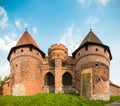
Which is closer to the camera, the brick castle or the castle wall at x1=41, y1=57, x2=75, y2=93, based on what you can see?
the brick castle

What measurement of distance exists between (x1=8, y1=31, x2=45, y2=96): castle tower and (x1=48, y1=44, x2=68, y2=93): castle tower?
58.9 inches

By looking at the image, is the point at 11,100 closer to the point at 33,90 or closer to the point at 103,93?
the point at 33,90

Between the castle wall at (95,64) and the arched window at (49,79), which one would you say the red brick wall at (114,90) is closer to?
the castle wall at (95,64)

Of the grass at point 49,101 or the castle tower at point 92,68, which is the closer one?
the grass at point 49,101

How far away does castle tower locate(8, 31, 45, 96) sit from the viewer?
1359 inches

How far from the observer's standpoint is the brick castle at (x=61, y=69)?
34281 millimetres

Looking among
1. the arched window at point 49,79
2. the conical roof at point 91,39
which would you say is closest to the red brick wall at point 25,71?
the arched window at point 49,79

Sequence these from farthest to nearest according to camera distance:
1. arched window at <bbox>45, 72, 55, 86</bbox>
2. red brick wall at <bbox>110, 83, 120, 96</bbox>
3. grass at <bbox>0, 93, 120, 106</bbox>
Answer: red brick wall at <bbox>110, 83, 120, 96</bbox>, arched window at <bbox>45, 72, 55, 86</bbox>, grass at <bbox>0, 93, 120, 106</bbox>

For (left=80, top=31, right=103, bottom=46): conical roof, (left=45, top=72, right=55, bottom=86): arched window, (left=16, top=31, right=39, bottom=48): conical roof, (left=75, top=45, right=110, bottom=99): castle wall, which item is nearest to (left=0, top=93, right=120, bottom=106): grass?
(left=75, top=45, right=110, bottom=99): castle wall

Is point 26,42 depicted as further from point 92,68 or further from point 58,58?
point 92,68

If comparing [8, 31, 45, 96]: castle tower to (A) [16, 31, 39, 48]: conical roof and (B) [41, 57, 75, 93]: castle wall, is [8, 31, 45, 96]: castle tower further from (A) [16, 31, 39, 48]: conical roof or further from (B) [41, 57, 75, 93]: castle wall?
(B) [41, 57, 75, 93]: castle wall

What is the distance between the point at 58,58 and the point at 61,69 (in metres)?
1.58

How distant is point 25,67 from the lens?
3538 centimetres

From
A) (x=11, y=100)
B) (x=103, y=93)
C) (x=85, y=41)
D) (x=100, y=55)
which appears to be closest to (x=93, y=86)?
(x=103, y=93)
